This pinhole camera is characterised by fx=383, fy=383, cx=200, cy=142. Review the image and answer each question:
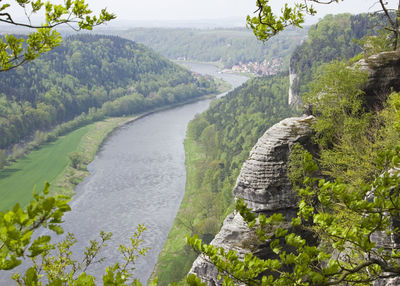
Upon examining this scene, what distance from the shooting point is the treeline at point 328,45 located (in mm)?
87562

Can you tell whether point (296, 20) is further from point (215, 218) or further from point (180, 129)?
point (180, 129)

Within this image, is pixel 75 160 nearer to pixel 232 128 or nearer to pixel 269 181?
pixel 232 128

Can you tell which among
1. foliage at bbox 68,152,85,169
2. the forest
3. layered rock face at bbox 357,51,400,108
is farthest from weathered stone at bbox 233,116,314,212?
foliage at bbox 68,152,85,169

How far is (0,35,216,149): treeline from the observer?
4031 inches

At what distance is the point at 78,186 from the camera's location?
64.7m

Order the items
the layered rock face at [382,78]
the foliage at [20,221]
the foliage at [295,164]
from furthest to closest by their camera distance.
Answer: the layered rock face at [382,78]
the foliage at [295,164]
the foliage at [20,221]

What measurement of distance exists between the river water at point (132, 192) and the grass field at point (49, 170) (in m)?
2.62

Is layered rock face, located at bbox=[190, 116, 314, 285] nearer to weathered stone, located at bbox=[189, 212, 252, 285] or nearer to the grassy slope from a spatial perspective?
weathered stone, located at bbox=[189, 212, 252, 285]

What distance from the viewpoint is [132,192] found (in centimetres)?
6153

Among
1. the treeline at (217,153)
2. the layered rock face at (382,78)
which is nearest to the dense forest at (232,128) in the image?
the treeline at (217,153)

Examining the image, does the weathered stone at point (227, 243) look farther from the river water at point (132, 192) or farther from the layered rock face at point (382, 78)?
the river water at point (132, 192)

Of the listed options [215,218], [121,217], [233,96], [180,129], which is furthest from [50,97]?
[215,218]

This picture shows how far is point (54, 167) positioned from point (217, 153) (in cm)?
3229

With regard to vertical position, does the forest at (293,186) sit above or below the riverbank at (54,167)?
above
